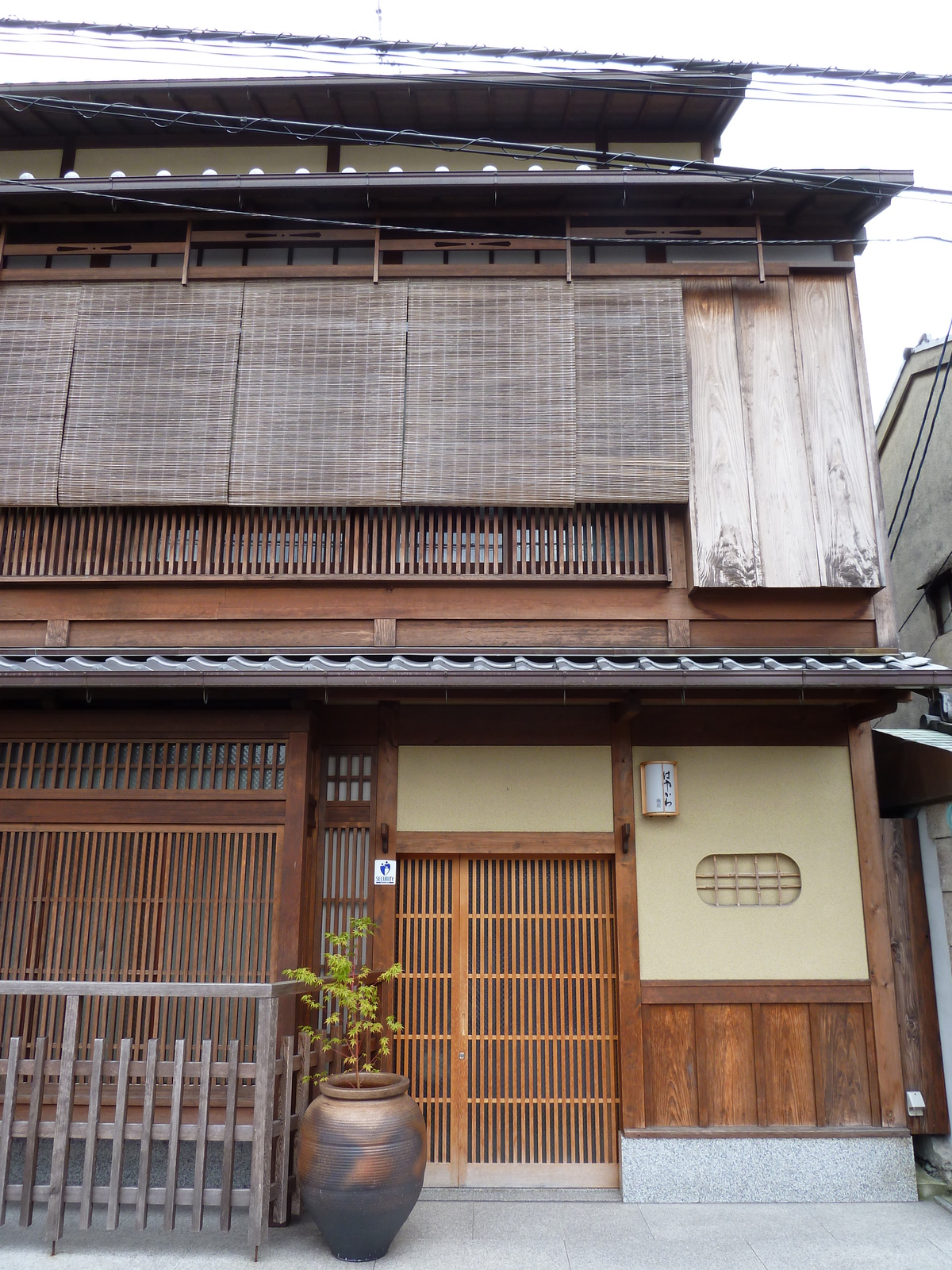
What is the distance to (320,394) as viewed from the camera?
→ 26.2 ft

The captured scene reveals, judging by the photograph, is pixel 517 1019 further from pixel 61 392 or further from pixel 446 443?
pixel 61 392

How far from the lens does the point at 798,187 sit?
26.6 ft

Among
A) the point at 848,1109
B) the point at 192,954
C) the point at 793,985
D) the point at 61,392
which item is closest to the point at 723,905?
the point at 793,985

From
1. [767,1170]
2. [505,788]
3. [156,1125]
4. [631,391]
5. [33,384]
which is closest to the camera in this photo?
[156,1125]

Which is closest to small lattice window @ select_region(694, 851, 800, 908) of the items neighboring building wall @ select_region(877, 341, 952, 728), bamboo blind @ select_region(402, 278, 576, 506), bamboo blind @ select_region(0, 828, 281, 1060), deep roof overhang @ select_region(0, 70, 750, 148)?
bamboo blind @ select_region(402, 278, 576, 506)

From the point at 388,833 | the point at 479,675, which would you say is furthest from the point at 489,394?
the point at 388,833

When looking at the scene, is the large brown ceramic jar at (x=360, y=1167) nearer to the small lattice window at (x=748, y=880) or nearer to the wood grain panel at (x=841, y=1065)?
the small lattice window at (x=748, y=880)

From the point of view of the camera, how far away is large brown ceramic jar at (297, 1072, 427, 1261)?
5.42 metres

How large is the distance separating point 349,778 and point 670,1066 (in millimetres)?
3393

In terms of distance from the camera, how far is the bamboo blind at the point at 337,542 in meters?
7.80

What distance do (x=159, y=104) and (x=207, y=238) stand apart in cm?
183

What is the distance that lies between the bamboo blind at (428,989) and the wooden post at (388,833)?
0.43ft

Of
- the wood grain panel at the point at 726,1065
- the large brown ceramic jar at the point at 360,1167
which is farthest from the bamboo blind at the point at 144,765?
the wood grain panel at the point at 726,1065

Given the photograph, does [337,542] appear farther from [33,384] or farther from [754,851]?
[754,851]
